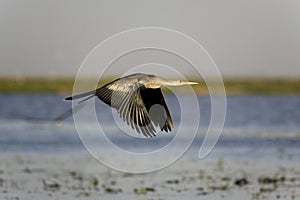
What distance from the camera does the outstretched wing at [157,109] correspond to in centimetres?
1266

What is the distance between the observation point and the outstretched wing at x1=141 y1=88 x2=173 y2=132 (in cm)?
1266

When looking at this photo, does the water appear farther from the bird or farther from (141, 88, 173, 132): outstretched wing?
the bird

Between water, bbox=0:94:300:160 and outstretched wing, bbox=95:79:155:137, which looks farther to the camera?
water, bbox=0:94:300:160

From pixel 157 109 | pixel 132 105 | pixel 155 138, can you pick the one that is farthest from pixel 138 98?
pixel 155 138

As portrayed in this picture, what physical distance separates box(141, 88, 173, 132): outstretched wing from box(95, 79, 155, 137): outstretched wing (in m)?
0.31

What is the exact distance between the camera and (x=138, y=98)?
12.2m

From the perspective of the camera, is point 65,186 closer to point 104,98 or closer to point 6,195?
point 6,195

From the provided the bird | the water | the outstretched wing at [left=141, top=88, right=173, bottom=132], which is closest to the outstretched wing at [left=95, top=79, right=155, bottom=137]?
the bird

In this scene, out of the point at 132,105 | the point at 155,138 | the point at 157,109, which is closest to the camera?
the point at 132,105

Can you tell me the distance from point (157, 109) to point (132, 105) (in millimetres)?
727

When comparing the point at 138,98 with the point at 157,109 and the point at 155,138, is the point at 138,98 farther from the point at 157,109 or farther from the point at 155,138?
the point at 155,138

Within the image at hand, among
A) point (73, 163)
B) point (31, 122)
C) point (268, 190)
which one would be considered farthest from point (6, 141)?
point (268, 190)

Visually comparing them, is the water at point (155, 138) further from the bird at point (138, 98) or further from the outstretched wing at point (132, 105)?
the outstretched wing at point (132, 105)

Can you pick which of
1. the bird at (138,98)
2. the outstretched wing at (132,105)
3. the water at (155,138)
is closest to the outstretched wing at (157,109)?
the bird at (138,98)
